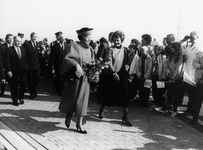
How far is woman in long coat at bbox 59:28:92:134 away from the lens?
471 centimetres

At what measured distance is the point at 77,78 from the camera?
4.68 metres

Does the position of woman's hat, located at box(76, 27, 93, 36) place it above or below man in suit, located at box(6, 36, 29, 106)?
above

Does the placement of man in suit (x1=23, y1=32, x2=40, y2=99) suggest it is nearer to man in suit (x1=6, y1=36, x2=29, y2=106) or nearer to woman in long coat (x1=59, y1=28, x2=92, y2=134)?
man in suit (x1=6, y1=36, x2=29, y2=106)

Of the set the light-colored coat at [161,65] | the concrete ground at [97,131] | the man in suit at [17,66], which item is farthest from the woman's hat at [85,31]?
the man in suit at [17,66]

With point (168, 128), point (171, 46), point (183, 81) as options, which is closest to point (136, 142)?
point (168, 128)

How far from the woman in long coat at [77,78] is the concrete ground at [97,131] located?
0.48m

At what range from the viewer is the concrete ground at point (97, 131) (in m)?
4.35

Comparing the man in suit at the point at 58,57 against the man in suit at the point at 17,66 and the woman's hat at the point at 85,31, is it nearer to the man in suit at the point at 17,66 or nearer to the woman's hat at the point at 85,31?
the man in suit at the point at 17,66

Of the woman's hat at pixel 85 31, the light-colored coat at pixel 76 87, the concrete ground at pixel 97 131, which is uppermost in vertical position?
the woman's hat at pixel 85 31

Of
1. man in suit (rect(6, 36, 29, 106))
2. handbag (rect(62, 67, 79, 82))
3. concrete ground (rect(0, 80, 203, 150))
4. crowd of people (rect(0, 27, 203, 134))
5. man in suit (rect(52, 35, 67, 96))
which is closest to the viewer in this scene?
concrete ground (rect(0, 80, 203, 150))

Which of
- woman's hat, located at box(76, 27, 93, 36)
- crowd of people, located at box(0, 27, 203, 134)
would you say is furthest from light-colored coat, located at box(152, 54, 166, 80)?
woman's hat, located at box(76, 27, 93, 36)

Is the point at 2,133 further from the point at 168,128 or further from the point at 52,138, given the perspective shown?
the point at 168,128

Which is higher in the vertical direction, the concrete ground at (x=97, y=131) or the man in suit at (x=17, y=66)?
the man in suit at (x=17, y=66)

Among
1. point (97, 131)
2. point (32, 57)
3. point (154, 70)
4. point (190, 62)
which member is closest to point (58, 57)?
point (32, 57)
